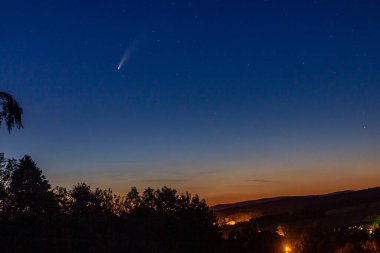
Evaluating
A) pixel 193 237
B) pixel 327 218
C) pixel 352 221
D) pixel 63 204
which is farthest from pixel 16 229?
pixel 327 218

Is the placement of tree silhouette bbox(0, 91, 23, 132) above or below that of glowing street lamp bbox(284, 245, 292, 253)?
above

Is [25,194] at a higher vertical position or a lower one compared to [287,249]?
higher

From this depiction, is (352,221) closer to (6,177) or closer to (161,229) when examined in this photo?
(161,229)

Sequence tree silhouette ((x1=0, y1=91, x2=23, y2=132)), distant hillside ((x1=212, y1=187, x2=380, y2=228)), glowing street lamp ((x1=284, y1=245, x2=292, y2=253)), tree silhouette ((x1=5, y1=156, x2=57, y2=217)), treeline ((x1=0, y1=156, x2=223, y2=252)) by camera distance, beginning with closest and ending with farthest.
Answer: tree silhouette ((x1=0, y1=91, x2=23, y2=132)), treeline ((x1=0, y1=156, x2=223, y2=252)), tree silhouette ((x1=5, y1=156, x2=57, y2=217)), glowing street lamp ((x1=284, y1=245, x2=292, y2=253)), distant hillside ((x1=212, y1=187, x2=380, y2=228))

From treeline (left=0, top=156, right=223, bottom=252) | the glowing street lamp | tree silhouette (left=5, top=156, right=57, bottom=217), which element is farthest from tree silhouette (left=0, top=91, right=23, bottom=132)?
the glowing street lamp

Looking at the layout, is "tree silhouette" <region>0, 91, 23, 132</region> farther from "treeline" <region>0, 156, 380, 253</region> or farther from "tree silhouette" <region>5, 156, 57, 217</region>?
"tree silhouette" <region>5, 156, 57, 217</region>

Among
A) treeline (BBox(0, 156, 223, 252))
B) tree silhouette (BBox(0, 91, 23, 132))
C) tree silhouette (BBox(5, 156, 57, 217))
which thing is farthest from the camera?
tree silhouette (BBox(5, 156, 57, 217))

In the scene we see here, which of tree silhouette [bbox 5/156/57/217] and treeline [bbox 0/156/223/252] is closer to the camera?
treeline [bbox 0/156/223/252]

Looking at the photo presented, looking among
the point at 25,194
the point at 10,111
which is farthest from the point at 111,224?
the point at 10,111

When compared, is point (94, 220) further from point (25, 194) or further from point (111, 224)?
point (25, 194)
